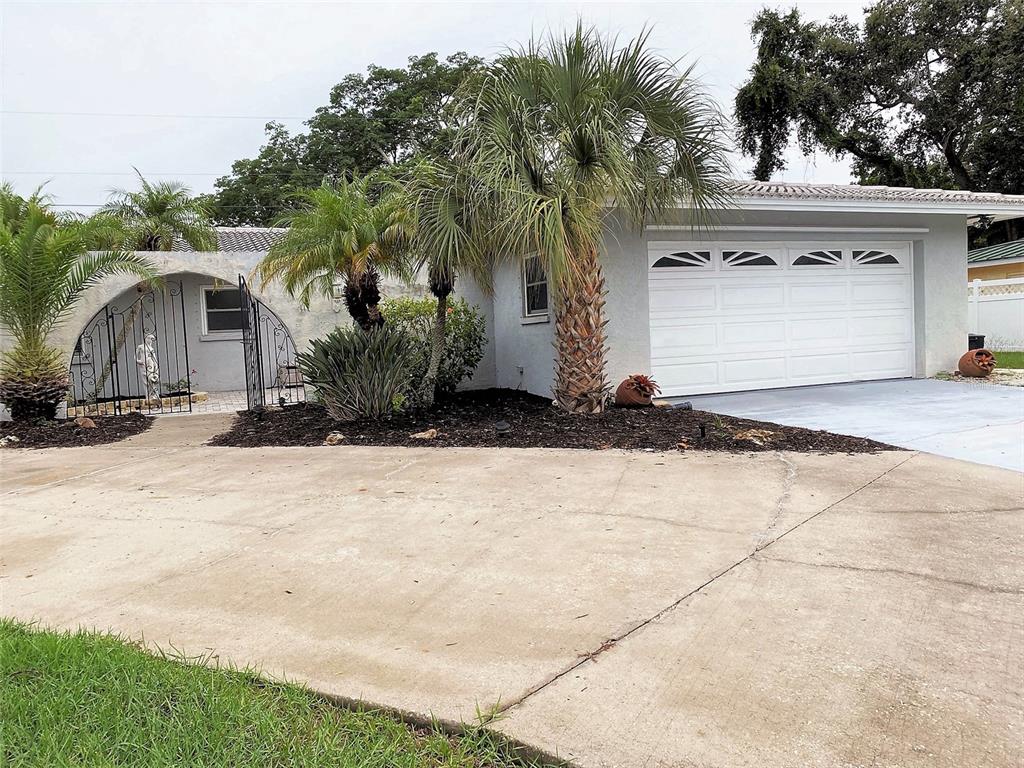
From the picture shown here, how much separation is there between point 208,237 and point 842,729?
49.2 feet

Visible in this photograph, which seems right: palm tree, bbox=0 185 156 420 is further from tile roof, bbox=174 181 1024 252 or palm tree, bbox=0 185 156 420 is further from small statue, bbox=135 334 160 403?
tile roof, bbox=174 181 1024 252

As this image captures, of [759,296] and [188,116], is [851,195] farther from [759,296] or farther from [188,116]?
[188,116]

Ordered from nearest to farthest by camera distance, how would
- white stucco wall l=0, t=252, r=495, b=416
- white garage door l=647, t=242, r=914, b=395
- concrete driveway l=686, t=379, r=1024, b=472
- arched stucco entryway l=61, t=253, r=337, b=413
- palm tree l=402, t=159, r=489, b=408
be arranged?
concrete driveway l=686, t=379, r=1024, b=472 → palm tree l=402, t=159, r=489, b=408 → white garage door l=647, t=242, r=914, b=395 → white stucco wall l=0, t=252, r=495, b=416 → arched stucco entryway l=61, t=253, r=337, b=413

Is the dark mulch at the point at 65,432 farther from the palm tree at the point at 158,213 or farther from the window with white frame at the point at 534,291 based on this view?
the window with white frame at the point at 534,291

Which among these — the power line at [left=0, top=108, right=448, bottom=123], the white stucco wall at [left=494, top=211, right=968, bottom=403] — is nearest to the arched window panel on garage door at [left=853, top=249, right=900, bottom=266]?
the white stucco wall at [left=494, top=211, right=968, bottom=403]

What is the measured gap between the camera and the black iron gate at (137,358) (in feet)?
43.8

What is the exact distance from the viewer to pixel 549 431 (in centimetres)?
848

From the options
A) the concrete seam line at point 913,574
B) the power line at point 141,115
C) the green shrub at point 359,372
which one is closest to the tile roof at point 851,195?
the green shrub at point 359,372

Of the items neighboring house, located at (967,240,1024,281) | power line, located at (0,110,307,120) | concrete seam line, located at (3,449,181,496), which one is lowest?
concrete seam line, located at (3,449,181,496)

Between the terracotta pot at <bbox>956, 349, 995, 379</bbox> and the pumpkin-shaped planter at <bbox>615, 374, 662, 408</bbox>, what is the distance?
252 inches

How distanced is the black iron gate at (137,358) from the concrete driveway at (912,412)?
994cm

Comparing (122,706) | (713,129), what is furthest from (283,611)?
A: (713,129)

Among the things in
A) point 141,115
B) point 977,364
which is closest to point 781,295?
point 977,364

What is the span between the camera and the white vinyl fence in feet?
60.6
